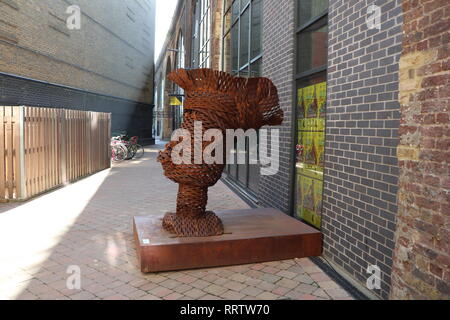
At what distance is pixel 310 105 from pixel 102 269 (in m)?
3.18

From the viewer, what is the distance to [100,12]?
17.3 meters

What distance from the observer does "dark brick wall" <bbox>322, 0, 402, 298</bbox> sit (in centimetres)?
299

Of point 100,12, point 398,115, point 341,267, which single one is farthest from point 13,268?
point 100,12

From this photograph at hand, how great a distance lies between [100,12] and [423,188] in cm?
1800

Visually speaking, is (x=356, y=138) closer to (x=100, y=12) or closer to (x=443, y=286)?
(x=443, y=286)

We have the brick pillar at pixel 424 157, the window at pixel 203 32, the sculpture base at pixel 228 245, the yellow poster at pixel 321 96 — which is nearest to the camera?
the brick pillar at pixel 424 157

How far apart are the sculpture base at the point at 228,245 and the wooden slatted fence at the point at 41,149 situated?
367cm

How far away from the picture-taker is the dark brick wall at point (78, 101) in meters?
10.9

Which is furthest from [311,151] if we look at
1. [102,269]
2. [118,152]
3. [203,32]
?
[203,32]

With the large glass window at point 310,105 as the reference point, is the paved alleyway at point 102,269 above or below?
below

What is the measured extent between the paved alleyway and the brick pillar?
0.97m

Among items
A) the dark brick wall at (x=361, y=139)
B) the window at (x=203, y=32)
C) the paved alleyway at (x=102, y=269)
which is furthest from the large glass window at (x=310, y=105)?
the window at (x=203, y=32)

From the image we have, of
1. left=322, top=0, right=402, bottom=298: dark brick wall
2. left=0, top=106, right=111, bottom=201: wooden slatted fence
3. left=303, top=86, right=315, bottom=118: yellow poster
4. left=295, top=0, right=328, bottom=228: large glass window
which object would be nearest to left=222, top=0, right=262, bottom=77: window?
left=295, top=0, right=328, bottom=228: large glass window

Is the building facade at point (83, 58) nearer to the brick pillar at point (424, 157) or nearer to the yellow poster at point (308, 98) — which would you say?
the yellow poster at point (308, 98)
